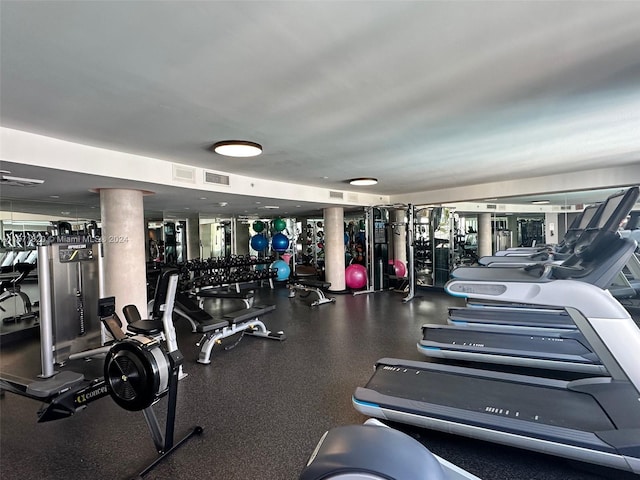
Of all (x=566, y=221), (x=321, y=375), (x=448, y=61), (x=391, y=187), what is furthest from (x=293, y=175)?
(x=566, y=221)

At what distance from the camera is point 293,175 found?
500 cm

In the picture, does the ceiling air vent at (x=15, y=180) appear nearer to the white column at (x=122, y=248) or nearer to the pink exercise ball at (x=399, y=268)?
the white column at (x=122, y=248)

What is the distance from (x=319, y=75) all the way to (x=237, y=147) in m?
1.48

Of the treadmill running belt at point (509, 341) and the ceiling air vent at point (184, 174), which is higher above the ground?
the ceiling air vent at point (184, 174)

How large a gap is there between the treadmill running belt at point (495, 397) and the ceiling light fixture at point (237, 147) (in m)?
2.41

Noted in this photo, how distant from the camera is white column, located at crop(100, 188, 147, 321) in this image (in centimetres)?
400

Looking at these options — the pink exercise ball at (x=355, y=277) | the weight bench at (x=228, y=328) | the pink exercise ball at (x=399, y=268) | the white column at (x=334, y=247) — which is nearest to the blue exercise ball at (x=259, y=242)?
the white column at (x=334, y=247)

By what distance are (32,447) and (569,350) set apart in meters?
4.43

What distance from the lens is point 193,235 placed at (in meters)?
8.93

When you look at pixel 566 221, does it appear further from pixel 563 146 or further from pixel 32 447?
pixel 32 447

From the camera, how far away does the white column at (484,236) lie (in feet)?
26.2

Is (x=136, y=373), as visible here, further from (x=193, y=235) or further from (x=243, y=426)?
(x=193, y=235)

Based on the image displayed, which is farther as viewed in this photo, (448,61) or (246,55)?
(448,61)

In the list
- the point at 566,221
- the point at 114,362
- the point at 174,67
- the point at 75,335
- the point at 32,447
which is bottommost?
the point at 32,447
